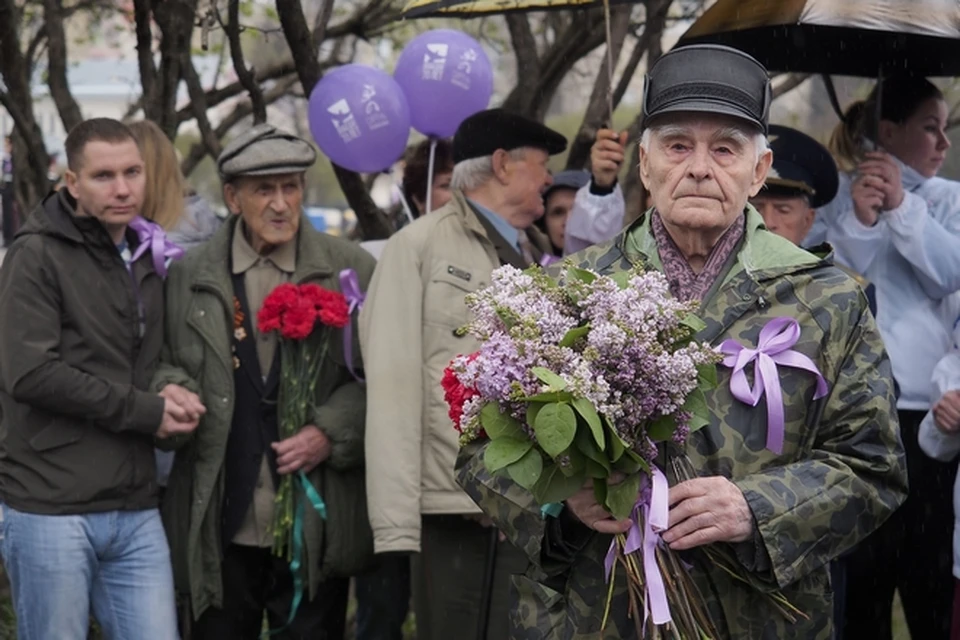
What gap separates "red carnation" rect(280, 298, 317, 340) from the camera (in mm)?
4930

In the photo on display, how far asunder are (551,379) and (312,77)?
166 inches

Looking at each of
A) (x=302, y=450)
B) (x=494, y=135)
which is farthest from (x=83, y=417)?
(x=494, y=135)

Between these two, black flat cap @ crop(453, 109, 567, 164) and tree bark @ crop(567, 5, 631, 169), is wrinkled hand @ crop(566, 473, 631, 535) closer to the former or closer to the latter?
black flat cap @ crop(453, 109, 567, 164)

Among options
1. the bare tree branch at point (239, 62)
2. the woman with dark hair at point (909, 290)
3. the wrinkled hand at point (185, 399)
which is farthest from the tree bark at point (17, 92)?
the woman with dark hair at point (909, 290)

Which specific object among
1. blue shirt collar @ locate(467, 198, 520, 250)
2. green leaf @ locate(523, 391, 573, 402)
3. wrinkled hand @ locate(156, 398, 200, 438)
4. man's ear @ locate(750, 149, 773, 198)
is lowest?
→ wrinkled hand @ locate(156, 398, 200, 438)

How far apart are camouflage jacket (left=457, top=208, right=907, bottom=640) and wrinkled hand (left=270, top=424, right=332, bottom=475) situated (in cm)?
191

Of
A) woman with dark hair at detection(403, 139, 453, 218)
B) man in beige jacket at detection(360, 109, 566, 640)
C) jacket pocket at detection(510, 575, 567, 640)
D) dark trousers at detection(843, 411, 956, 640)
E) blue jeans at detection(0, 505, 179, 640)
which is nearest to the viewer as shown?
jacket pocket at detection(510, 575, 567, 640)

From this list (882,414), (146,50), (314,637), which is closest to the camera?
(882,414)

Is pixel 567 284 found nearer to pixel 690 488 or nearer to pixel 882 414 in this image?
pixel 690 488

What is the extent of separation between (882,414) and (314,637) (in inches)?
114

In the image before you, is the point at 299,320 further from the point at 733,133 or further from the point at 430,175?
the point at 733,133

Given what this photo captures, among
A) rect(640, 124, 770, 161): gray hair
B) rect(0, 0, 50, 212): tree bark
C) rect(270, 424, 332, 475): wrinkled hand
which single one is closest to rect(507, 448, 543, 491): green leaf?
rect(640, 124, 770, 161): gray hair

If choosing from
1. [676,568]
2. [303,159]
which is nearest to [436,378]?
[303,159]

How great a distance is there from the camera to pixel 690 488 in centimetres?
292
